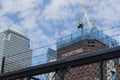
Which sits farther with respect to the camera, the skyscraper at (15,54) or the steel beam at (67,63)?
the skyscraper at (15,54)

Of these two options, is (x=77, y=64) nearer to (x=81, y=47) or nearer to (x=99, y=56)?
(x=99, y=56)

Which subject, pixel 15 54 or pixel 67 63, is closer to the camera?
pixel 67 63

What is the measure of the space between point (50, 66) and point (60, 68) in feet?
1.53

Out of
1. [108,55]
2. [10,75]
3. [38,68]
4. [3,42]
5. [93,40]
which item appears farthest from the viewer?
[3,42]

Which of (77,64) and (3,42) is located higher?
(3,42)

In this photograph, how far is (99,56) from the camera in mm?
12750

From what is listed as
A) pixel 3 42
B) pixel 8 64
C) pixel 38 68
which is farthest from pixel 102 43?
pixel 3 42

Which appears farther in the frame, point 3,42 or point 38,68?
point 3,42

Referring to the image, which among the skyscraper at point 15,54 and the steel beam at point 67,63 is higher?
the skyscraper at point 15,54

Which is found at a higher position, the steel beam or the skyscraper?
the skyscraper

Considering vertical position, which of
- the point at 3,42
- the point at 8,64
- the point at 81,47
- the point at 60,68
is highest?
the point at 3,42

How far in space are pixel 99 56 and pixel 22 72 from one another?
13.3 ft

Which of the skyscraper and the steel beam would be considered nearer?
the steel beam

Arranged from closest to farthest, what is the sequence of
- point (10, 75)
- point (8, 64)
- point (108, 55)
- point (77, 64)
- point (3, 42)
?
point (108, 55) < point (77, 64) < point (10, 75) < point (8, 64) < point (3, 42)
